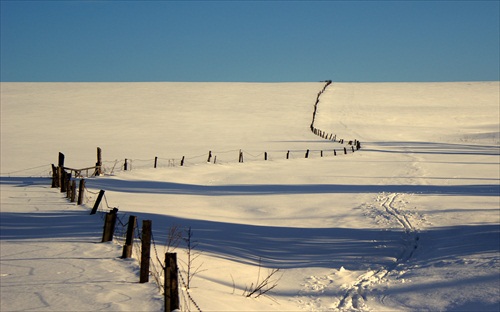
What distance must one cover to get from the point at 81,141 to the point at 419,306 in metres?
37.4

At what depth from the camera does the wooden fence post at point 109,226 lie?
1043 cm

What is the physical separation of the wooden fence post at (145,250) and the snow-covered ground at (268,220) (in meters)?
0.15

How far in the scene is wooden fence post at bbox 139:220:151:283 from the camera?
790 cm

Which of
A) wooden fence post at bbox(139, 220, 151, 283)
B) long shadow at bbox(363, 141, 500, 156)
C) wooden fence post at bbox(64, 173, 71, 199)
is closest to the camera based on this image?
wooden fence post at bbox(139, 220, 151, 283)

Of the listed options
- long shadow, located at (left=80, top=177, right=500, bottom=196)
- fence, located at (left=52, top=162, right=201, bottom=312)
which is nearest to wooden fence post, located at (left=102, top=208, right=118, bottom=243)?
fence, located at (left=52, top=162, right=201, bottom=312)

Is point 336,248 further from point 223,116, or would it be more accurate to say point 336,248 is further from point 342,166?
point 223,116

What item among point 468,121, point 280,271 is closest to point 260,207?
point 280,271

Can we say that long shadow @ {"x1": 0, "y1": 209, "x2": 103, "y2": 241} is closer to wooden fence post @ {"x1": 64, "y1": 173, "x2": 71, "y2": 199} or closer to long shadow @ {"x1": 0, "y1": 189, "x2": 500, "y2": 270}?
long shadow @ {"x1": 0, "y1": 189, "x2": 500, "y2": 270}

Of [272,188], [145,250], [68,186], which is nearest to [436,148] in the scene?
[272,188]

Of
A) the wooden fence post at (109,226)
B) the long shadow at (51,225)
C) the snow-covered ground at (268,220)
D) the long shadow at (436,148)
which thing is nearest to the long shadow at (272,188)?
the snow-covered ground at (268,220)

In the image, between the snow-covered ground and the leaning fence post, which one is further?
the leaning fence post

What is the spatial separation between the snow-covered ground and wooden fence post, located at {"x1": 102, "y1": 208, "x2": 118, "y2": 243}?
182 millimetres

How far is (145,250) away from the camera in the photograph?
313 inches

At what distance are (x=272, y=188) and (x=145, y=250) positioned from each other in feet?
48.9
